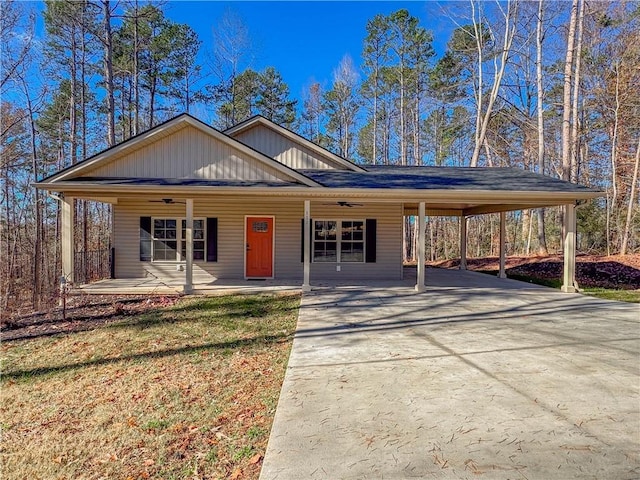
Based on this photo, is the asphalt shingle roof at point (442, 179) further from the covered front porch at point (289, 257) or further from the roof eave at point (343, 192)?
the covered front porch at point (289, 257)

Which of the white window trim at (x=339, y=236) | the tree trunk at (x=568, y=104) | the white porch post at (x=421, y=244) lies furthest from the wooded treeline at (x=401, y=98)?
the white porch post at (x=421, y=244)

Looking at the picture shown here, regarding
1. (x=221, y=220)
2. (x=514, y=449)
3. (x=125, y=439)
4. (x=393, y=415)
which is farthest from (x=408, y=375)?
(x=221, y=220)

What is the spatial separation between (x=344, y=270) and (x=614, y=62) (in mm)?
16811

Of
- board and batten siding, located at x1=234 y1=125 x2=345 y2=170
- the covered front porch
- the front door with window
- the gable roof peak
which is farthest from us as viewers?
board and batten siding, located at x1=234 y1=125 x2=345 y2=170

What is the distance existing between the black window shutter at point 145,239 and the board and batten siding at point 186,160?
2.13 m

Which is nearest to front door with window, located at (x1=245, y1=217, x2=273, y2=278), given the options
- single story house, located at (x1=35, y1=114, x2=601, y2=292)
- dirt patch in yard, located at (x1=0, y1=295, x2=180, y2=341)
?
single story house, located at (x1=35, y1=114, x2=601, y2=292)

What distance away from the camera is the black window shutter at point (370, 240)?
11359 mm

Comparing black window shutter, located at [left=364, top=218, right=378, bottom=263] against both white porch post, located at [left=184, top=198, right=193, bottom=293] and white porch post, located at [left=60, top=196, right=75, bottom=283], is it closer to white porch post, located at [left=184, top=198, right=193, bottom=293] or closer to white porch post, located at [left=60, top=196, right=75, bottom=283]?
white porch post, located at [left=184, top=198, right=193, bottom=293]

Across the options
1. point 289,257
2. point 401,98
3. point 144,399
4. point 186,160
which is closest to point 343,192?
point 289,257

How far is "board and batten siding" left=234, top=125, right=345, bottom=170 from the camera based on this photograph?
12.3 m

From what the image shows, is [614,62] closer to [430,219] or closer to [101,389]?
[430,219]

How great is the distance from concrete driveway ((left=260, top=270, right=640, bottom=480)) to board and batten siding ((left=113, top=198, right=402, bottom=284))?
4695mm

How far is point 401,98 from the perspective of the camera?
22672mm

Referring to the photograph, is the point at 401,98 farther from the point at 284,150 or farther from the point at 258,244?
the point at 258,244
